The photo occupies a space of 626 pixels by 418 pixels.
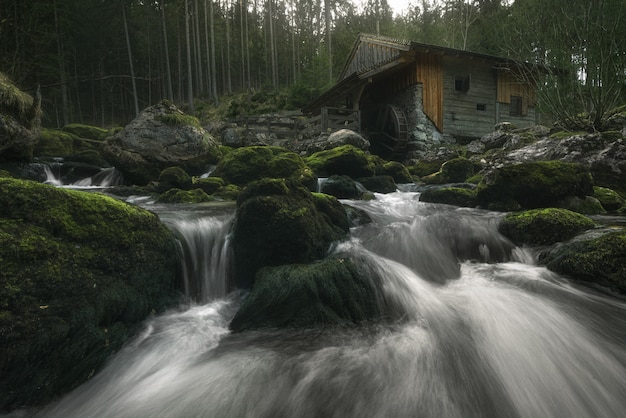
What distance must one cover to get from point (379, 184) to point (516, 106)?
49.9 feet

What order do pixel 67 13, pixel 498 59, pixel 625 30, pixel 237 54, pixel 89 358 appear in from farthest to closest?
1. pixel 237 54
2. pixel 67 13
3. pixel 498 59
4. pixel 625 30
5. pixel 89 358

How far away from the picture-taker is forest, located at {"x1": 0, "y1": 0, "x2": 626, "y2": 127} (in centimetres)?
931

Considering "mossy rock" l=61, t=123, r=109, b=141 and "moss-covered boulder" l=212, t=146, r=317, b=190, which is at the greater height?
"mossy rock" l=61, t=123, r=109, b=141

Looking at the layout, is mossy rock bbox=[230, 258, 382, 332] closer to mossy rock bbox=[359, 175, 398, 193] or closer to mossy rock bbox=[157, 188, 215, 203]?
mossy rock bbox=[157, 188, 215, 203]

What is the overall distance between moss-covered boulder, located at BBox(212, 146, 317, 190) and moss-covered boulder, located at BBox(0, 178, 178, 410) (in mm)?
6253

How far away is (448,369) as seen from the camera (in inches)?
99.7

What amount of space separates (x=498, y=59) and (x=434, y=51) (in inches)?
171

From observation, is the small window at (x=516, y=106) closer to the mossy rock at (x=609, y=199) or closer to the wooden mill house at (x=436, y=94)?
the wooden mill house at (x=436, y=94)

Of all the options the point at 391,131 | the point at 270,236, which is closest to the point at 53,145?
the point at 270,236

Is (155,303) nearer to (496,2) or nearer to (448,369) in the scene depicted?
(448,369)

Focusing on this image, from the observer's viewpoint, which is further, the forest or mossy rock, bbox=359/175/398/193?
mossy rock, bbox=359/175/398/193

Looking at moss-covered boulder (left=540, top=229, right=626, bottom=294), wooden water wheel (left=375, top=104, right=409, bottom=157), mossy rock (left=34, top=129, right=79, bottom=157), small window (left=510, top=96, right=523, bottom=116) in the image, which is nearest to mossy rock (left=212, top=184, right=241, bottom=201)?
moss-covered boulder (left=540, top=229, right=626, bottom=294)

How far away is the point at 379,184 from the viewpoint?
438 inches

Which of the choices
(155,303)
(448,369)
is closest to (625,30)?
(448,369)
